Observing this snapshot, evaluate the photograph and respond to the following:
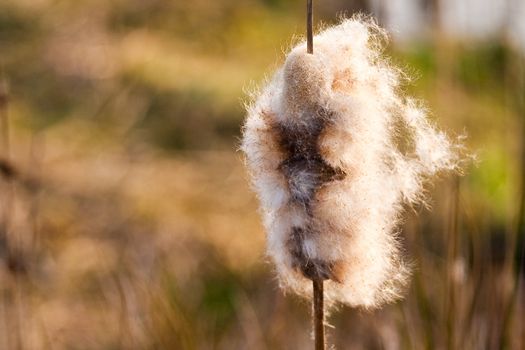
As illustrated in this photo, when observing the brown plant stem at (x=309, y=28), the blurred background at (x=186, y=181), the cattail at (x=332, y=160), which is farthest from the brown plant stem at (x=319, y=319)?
the blurred background at (x=186, y=181)

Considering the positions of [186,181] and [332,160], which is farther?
[186,181]

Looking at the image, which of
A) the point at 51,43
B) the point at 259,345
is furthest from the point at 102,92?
the point at 259,345

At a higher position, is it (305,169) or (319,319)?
(305,169)

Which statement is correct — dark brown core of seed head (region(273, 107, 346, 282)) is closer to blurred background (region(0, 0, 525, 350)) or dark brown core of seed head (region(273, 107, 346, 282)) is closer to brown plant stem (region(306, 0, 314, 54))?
brown plant stem (region(306, 0, 314, 54))

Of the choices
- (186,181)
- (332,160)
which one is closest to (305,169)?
(332,160)

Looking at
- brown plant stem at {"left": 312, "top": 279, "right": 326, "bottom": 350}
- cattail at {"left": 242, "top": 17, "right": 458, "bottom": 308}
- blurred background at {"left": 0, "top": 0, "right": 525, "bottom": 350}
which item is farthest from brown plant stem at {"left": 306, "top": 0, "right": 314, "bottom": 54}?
blurred background at {"left": 0, "top": 0, "right": 525, "bottom": 350}

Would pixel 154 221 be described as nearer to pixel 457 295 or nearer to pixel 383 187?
pixel 457 295

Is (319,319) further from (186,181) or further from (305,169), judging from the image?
(186,181)
